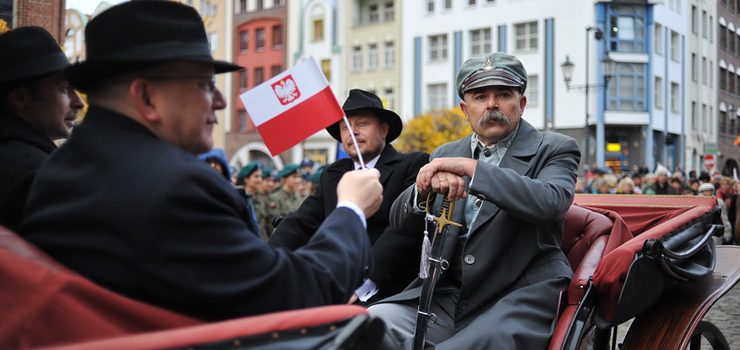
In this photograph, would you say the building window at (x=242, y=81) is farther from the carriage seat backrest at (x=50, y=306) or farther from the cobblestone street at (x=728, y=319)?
the carriage seat backrest at (x=50, y=306)

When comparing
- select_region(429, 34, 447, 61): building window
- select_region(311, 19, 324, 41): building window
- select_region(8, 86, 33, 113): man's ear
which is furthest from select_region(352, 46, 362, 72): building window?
select_region(8, 86, 33, 113): man's ear

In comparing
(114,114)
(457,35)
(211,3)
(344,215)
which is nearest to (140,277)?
(114,114)

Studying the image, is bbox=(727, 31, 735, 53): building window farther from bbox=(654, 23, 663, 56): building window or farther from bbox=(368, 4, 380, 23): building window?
bbox=(368, 4, 380, 23): building window

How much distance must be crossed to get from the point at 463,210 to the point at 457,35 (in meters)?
35.7

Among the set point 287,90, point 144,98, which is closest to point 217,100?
point 144,98

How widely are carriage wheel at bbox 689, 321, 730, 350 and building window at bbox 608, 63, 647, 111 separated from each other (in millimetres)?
31451

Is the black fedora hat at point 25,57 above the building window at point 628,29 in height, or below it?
below

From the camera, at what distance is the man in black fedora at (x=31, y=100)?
2.61m

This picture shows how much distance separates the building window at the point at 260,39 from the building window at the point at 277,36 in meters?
0.79

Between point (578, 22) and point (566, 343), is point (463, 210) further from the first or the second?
point (578, 22)

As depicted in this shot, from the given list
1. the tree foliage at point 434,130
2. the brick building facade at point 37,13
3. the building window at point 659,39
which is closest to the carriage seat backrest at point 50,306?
the brick building facade at point 37,13

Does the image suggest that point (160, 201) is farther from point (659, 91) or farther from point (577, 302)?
point (659, 91)

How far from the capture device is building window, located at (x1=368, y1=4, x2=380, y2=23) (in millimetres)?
41500

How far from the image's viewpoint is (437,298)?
340cm
